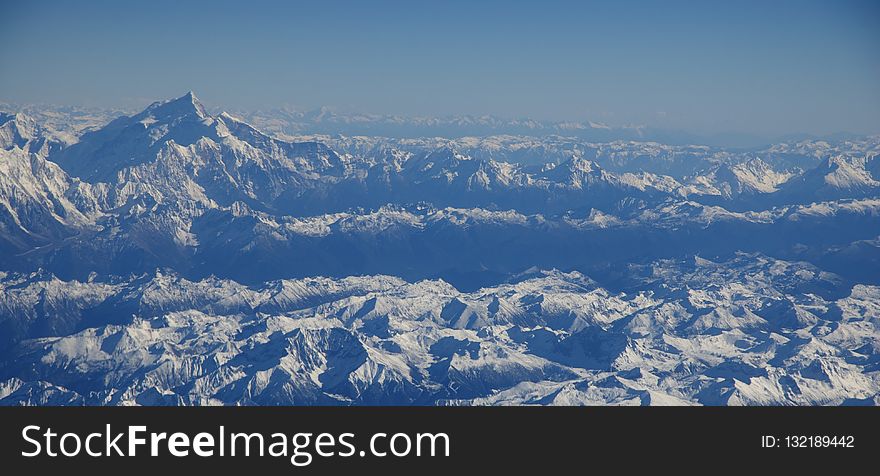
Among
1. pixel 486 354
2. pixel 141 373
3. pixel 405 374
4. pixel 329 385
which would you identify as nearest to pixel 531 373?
pixel 486 354

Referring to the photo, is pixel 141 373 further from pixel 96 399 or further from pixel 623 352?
pixel 623 352
